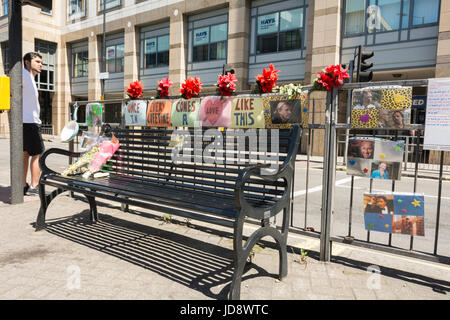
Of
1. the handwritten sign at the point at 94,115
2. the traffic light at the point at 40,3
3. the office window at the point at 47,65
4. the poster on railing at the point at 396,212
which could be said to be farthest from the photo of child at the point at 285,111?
the office window at the point at 47,65

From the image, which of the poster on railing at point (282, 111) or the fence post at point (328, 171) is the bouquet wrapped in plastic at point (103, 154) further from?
the fence post at point (328, 171)

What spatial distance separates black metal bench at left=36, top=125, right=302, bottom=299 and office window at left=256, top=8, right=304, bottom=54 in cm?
1689

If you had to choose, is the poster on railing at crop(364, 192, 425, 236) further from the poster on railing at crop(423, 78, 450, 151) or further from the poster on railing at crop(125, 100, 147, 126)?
the poster on railing at crop(125, 100, 147, 126)

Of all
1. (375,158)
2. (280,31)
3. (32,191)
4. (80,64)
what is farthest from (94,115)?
(80,64)

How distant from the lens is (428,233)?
5035mm

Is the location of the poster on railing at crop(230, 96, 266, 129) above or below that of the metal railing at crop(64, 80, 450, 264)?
above

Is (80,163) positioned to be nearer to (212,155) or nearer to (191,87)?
(191,87)

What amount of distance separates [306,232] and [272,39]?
61.3 feet

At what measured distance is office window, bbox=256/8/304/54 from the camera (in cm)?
1958

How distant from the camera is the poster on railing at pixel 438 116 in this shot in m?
2.87

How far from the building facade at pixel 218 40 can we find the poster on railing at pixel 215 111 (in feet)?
47.7

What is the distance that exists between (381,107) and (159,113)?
293 cm

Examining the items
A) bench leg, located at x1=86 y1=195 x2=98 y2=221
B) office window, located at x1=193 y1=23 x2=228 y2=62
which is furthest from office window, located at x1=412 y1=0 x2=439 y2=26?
bench leg, located at x1=86 y1=195 x2=98 y2=221

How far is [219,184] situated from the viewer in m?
3.55
